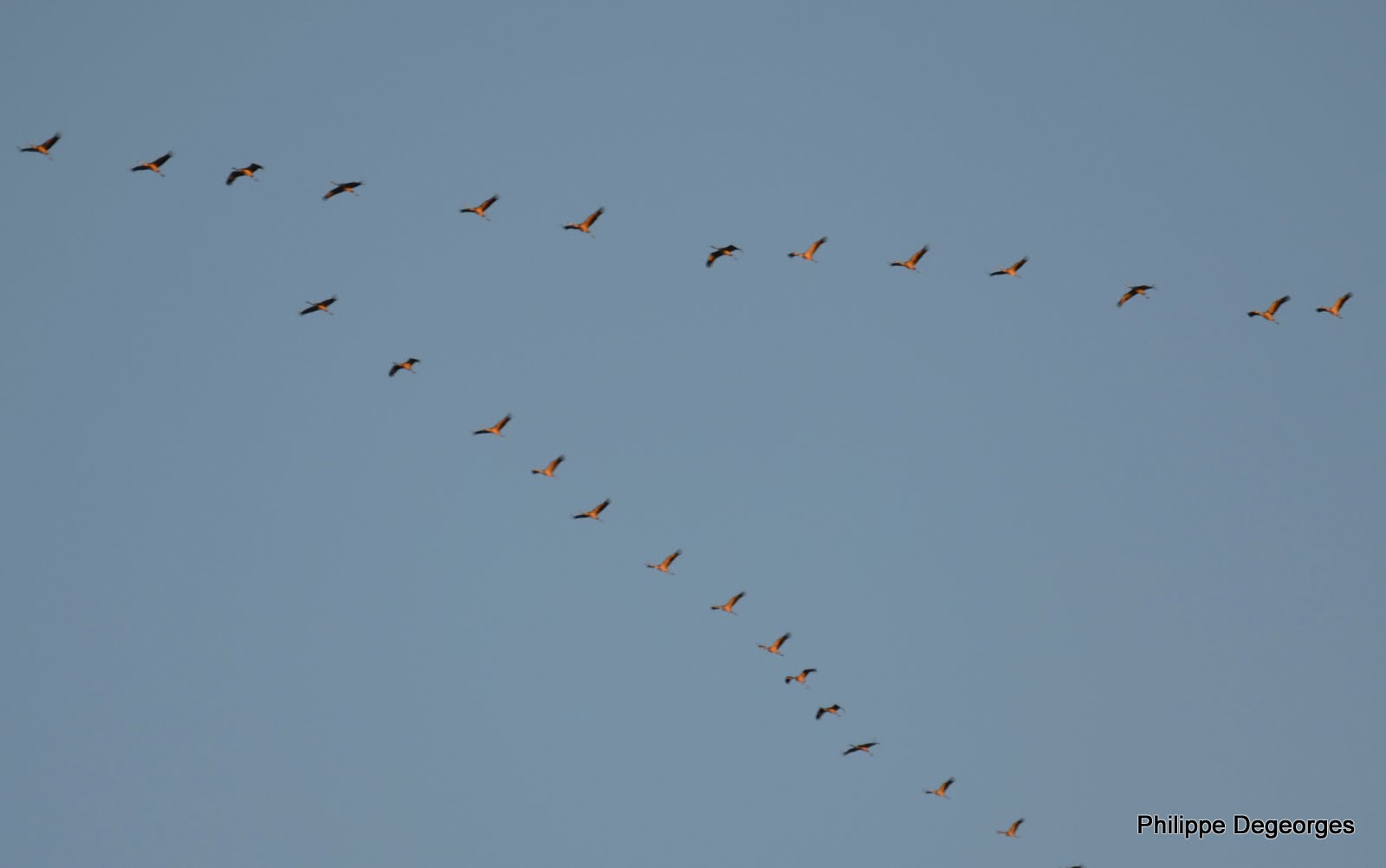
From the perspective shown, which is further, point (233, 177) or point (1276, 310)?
point (1276, 310)

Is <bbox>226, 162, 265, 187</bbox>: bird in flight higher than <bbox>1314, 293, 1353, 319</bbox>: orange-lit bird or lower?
lower

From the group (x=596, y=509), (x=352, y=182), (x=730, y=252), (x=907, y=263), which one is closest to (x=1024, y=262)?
(x=907, y=263)

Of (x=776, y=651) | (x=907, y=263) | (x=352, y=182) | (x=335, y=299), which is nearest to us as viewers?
(x=352, y=182)

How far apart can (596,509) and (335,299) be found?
19.4m

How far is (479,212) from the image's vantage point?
420 ft

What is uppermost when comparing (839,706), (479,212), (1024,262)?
(1024,262)

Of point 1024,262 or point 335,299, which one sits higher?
point 1024,262

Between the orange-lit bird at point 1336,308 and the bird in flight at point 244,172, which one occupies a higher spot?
the orange-lit bird at point 1336,308

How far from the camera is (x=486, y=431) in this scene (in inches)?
5094

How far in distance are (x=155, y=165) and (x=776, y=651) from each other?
51016mm

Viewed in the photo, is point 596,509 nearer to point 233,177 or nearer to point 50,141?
point 233,177

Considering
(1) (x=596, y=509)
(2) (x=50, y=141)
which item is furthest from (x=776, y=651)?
(2) (x=50, y=141)

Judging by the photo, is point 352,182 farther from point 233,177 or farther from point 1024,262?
point 1024,262

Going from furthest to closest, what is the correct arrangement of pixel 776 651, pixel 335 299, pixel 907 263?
1. pixel 776 651
2. pixel 907 263
3. pixel 335 299
